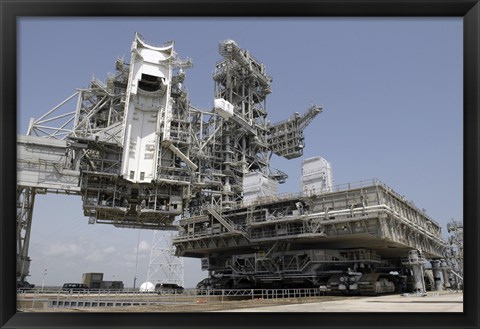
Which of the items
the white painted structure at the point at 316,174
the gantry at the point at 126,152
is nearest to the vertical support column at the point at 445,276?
the white painted structure at the point at 316,174

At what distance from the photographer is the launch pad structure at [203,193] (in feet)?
87.5

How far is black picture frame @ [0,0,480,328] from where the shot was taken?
16.8 feet

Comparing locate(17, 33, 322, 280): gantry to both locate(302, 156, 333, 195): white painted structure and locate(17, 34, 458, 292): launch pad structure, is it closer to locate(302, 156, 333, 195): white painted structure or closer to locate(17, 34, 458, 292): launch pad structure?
locate(17, 34, 458, 292): launch pad structure

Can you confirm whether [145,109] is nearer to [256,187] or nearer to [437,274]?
[256,187]

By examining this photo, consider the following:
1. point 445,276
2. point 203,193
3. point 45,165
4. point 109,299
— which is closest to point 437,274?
point 445,276

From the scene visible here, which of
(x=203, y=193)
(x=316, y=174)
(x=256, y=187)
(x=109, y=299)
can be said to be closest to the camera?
(x=109, y=299)

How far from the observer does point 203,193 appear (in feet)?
139

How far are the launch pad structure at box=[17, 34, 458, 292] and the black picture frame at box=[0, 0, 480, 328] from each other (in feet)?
51.5

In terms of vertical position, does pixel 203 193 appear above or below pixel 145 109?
below

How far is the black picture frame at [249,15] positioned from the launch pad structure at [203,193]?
51.5 feet

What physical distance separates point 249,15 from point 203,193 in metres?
37.6

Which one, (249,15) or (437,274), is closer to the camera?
(249,15)

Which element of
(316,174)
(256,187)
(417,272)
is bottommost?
(417,272)

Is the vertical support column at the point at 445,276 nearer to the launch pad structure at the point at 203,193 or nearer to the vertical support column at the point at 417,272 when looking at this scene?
the launch pad structure at the point at 203,193
